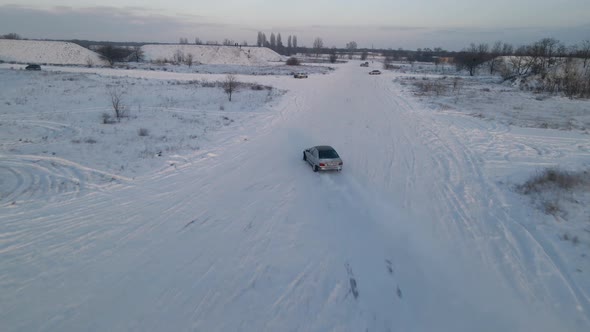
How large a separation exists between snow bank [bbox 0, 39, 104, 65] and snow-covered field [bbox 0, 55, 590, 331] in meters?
89.3

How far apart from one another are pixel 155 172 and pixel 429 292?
467 inches

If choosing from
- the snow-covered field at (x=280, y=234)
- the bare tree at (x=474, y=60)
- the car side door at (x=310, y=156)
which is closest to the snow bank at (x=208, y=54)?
the bare tree at (x=474, y=60)

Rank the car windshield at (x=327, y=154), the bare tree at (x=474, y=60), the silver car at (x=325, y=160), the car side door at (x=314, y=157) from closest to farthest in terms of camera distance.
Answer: the silver car at (x=325, y=160), the car windshield at (x=327, y=154), the car side door at (x=314, y=157), the bare tree at (x=474, y=60)

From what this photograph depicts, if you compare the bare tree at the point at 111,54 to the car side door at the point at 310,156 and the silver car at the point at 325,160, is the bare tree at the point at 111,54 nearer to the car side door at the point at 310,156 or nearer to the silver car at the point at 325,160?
the car side door at the point at 310,156

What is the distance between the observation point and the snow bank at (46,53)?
9012 centimetres

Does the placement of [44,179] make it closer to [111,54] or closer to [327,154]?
[327,154]

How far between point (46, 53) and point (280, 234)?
118103 mm

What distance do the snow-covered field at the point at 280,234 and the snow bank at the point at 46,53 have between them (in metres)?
89.3

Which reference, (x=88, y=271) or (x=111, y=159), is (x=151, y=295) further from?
(x=111, y=159)

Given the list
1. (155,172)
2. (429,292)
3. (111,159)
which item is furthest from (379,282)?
(111,159)

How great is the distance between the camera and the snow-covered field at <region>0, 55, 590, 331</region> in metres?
6.87

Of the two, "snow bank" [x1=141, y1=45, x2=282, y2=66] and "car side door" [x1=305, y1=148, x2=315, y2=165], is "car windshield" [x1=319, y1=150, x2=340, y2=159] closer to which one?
"car side door" [x1=305, y1=148, x2=315, y2=165]

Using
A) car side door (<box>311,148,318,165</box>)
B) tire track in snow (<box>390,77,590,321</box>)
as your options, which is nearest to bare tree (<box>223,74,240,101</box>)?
car side door (<box>311,148,318,165</box>)

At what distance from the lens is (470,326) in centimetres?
664
